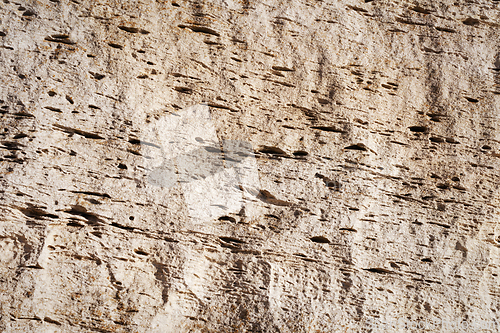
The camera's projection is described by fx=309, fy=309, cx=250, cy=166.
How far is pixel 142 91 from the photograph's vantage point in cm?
250

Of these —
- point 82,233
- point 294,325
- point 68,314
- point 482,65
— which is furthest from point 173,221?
point 482,65

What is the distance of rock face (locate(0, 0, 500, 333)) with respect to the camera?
7.58ft

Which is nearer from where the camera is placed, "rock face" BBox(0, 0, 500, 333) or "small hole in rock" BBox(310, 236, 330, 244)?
"rock face" BBox(0, 0, 500, 333)

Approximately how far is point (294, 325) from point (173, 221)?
1240mm

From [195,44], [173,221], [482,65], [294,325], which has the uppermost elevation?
[482,65]

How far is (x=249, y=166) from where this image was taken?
8.34ft

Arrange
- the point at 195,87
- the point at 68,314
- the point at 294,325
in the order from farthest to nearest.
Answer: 1. the point at 195,87
2. the point at 294,325
3. the point at 68,314

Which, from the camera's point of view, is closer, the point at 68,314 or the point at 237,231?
the point at 68,314

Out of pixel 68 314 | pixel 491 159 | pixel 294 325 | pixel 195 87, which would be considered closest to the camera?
pixel 68 314

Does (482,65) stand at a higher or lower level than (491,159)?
higher

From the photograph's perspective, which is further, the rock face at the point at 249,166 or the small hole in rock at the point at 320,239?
the small hole in rock at the point at 320,239

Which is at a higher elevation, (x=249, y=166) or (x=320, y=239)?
(x=249, y=166)

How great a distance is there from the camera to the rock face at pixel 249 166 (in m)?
2.31

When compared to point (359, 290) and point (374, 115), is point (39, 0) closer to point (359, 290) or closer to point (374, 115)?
point (374, 115)
